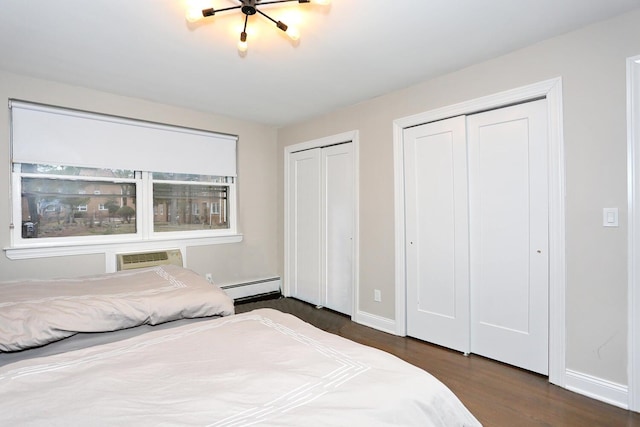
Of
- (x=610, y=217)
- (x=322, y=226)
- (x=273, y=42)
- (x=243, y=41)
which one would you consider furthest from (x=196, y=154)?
(x=610, y=217)

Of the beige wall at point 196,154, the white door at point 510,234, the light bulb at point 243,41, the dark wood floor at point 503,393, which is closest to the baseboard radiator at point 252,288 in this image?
the beige wall at point 196,154

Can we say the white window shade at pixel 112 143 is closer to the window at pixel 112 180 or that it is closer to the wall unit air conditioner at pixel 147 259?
the window at pixel 112 180

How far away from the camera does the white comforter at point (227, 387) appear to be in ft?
2.86

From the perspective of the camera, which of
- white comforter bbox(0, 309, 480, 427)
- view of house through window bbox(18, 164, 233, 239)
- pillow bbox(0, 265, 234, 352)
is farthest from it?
view of house through window bbox(18, 164, 233, 239)

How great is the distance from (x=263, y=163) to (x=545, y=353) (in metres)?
3.71

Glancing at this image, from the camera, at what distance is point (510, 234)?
2.57 metres

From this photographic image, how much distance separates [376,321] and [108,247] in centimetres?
286

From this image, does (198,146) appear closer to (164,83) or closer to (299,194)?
(164,83)

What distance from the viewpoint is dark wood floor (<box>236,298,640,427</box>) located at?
6.27 ft

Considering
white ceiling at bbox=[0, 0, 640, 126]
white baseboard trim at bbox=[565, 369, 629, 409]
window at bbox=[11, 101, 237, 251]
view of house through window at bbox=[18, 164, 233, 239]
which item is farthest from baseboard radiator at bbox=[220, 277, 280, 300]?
white baseboard trim at bbox=[565, 369, 629, 409]

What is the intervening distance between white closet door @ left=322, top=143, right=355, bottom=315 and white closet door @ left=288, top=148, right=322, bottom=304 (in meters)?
0.13

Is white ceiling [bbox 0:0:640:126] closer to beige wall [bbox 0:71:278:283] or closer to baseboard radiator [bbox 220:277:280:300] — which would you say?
beige wall [bbox 0:71:278:283]

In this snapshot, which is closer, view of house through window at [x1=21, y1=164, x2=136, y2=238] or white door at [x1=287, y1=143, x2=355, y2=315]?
view of house through window at [x1=21, y1=164, x2=136, y2=238]

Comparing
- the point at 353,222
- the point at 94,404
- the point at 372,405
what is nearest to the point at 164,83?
the point at 353,222
